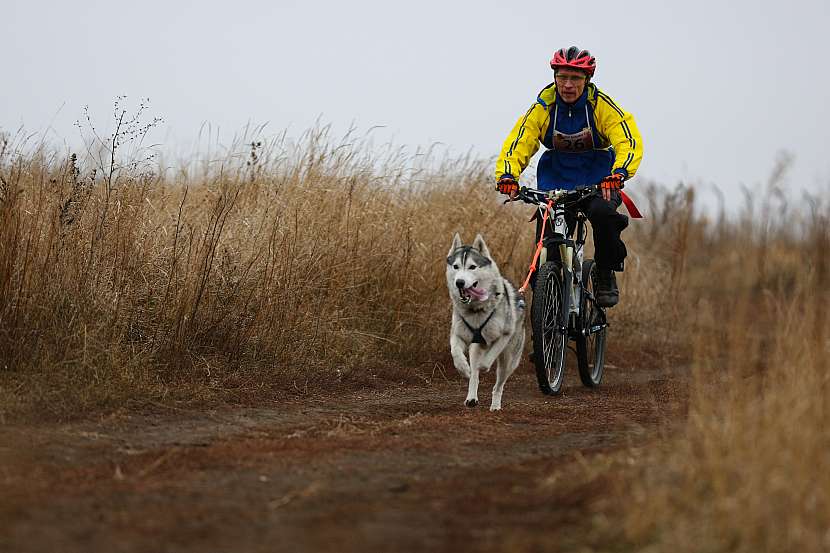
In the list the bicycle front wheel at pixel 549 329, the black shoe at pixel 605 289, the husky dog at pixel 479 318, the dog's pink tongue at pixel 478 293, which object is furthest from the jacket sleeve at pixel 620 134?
the dog's pink tongue at pixel 478 293

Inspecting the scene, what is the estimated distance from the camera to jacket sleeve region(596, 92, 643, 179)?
685 cm

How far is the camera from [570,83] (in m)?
6.98

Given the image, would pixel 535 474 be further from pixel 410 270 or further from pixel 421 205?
pixel 421 205

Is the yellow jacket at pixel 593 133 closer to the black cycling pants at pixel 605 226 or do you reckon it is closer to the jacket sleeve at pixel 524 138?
the jacket sleeve at pixel 524 138

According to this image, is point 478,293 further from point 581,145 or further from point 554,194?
point 581,145

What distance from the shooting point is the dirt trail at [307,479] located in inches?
123

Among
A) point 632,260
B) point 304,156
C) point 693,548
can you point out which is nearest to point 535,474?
point 693,548

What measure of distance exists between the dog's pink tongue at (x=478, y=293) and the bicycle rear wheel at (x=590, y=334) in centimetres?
129

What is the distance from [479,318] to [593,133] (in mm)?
1732

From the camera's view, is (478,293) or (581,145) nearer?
(478,293)

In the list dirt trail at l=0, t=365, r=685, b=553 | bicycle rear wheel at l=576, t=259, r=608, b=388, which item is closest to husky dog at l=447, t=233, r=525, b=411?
dirt trail at l=0, t=365, r=685, b=553

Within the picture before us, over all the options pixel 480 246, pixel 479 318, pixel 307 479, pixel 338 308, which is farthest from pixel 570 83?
pixel 307 479

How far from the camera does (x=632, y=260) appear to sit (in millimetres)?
12617

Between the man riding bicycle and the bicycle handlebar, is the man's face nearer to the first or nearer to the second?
the man riding bicycle
